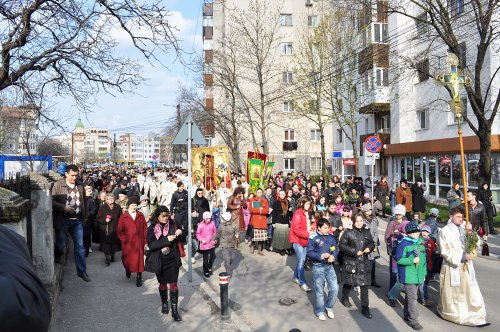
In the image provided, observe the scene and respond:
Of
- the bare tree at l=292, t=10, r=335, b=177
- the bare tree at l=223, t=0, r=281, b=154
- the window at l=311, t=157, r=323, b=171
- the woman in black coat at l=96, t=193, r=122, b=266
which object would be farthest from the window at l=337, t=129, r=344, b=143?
the woman in black coat at l=96, t=193, r=122, b=266

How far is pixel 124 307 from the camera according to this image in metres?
6.98

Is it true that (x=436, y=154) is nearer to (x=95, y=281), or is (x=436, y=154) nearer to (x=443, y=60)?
(x=443, y=60)

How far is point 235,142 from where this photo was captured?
114 ft

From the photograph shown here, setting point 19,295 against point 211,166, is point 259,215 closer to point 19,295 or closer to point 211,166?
point 211,166

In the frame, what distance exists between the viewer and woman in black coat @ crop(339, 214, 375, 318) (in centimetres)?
681

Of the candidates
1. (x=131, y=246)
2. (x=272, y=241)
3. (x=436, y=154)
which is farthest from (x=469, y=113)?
(x=131, y=246)

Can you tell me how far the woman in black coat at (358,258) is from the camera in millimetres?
6809

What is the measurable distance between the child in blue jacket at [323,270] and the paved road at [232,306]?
22 cm

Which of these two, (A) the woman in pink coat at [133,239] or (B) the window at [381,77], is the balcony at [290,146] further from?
(A) the woman in pink coat at [133,239]

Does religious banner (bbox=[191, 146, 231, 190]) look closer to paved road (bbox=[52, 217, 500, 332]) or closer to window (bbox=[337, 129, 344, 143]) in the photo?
paved road (bbox=[52, 217, 500, 332])

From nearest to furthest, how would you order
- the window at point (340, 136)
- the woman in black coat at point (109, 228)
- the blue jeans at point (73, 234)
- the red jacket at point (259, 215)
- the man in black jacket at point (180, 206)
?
1. the blue jeans at point (73, 234)
2. the woman in black coat at point (109, 228)
3. the man in black jacket at point (180, 206)
4. the red jacket at point (259, 215)
5. the window at point (340, 136)

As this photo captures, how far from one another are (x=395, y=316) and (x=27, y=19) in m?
8.62

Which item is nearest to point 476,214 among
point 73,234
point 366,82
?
point 73,234

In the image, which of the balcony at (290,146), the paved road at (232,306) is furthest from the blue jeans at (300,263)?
the balcony at (290,146)
